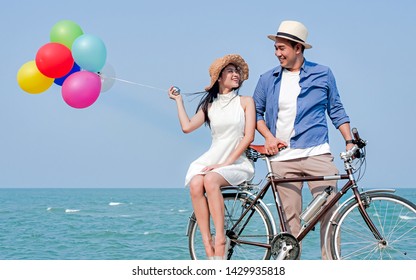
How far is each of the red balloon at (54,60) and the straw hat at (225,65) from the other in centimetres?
148

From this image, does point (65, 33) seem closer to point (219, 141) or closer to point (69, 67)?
point (69, 67)

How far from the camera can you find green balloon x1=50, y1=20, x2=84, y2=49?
20.0ft

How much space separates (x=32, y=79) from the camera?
19.9ft

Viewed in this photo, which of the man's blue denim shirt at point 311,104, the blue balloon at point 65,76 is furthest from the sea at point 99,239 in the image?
the man's blue denim shirt at point 311,104

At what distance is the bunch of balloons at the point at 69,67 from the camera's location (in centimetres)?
567

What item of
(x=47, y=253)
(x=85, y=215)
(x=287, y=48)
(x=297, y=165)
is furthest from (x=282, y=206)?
(x=85, y=215)

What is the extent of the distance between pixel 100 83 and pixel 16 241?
15131mm

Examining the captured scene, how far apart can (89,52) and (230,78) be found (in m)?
1.37

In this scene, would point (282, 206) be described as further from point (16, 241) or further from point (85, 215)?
point (85, 215)

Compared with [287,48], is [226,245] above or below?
below

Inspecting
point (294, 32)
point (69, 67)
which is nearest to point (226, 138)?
point (294, 32)

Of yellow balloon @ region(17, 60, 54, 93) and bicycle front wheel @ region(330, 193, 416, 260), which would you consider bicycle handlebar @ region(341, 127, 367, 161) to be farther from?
yellow balloon @ region(17, 60, 54, 93)

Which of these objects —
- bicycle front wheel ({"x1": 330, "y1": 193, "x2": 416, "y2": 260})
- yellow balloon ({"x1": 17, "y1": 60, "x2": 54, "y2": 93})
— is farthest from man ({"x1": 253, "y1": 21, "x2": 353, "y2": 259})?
yellow balloon ({"x1": 17, "y1": 60, "x2": 54, "y2": 93})
